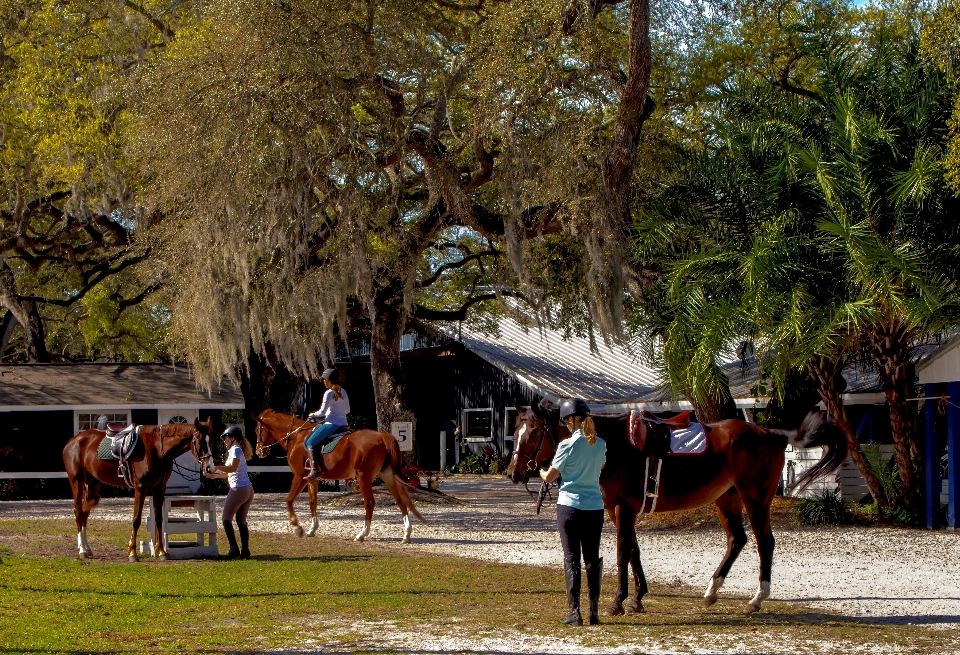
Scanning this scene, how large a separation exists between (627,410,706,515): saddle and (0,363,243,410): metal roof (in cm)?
1732

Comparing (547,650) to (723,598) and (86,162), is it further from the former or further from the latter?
(86,162)

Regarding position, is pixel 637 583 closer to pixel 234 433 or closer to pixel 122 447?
pixel 234 433

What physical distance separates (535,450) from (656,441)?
1.19m

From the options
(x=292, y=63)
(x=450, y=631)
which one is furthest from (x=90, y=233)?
(x=450, y=631)

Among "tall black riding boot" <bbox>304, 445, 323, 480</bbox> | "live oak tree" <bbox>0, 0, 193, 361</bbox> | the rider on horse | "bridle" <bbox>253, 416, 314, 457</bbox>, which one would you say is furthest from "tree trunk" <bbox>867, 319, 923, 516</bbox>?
"live oak tree" <bbox>0, 0, 193, 361</bbox>

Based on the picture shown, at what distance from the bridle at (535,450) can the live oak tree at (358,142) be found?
26.3 ft

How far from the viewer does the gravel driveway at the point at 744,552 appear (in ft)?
32.7

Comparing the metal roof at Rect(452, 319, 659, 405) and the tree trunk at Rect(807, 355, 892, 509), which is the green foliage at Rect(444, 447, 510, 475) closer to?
the metal roof at Rect(452, 319, 659, 405)

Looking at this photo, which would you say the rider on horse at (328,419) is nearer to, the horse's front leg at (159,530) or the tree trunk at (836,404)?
the horse's front leg at (159,530)

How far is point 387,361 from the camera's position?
22719 millimetres

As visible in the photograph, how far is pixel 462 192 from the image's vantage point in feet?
61.6

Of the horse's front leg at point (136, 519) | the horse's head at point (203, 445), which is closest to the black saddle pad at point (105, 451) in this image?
the horse's front leg at point (136, 519)

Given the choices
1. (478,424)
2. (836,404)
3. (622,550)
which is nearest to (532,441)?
(622,550)

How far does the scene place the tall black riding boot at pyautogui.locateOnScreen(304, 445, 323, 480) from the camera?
51.6ft
